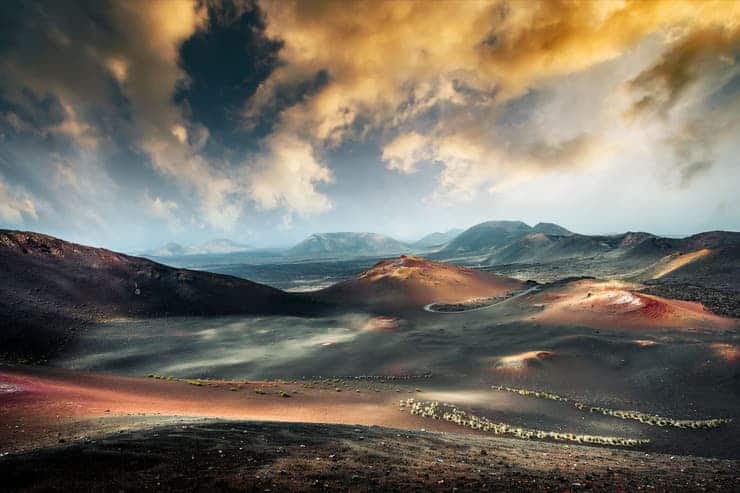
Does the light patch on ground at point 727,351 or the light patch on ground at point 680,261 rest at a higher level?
the light patch on ground at point 680,261

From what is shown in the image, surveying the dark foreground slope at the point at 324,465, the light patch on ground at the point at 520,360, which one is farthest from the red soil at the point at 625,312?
the dark foreground slope at the point at 324,465

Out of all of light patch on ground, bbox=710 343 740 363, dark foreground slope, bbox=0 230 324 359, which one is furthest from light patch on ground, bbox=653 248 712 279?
dark foreground slope, bbox=0 230 324 359

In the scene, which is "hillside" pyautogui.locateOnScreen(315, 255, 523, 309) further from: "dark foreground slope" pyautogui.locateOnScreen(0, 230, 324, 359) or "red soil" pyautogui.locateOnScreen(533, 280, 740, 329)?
"red soil" pyautogui.locateOnScreen(533, 280, 740, 329)

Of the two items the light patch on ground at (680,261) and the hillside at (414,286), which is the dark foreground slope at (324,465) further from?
the light patch on ground at (680,261)

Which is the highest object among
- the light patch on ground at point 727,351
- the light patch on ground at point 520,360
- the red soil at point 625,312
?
the red soil at point 625,312

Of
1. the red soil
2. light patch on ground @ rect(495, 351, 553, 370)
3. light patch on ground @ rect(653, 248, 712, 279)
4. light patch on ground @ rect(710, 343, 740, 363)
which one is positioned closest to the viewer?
light patch on ground @ rect(710, 343, 740, 363)

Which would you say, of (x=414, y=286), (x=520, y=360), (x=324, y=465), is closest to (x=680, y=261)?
(x=414, y=286)

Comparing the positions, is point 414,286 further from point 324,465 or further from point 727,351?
point 324,465
